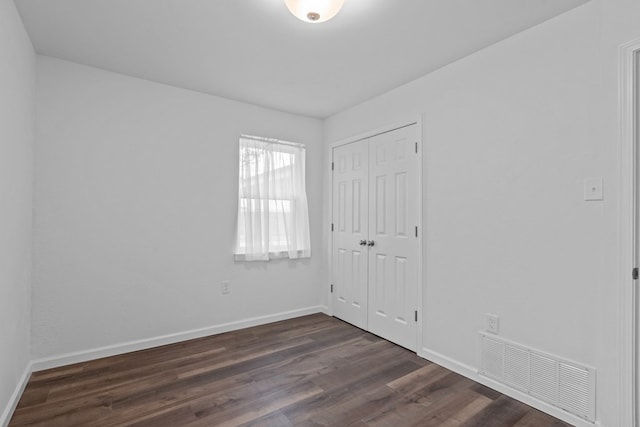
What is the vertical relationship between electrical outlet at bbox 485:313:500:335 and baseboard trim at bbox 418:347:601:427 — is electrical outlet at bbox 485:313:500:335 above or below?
above

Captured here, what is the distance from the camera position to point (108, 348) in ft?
9.31

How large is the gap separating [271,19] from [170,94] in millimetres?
1576

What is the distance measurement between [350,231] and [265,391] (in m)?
1.98

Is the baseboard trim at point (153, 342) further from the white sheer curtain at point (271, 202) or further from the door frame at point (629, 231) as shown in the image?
the door frame at point (629, 231)

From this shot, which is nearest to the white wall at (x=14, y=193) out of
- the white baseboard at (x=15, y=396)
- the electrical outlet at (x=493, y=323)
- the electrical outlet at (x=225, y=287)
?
the white baseboard at (x=15, y=396)

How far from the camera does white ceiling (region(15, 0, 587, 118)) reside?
200 cm

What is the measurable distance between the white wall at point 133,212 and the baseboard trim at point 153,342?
0.16ft

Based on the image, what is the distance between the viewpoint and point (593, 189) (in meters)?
1.89

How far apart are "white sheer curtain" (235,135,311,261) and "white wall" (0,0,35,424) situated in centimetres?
176

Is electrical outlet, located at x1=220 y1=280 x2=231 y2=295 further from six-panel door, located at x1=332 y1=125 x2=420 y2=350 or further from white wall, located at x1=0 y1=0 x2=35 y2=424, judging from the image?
white wall, located at x1=0 y1=0 x2=35 y2=424

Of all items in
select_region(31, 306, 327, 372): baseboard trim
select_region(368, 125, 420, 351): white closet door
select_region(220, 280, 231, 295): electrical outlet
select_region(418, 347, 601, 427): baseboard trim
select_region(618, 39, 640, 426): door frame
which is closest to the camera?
select_region(618, 39, 640, 426): door frame

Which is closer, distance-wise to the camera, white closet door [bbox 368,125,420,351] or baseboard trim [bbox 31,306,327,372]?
baseboard trim [bbox 31,306,327,372]

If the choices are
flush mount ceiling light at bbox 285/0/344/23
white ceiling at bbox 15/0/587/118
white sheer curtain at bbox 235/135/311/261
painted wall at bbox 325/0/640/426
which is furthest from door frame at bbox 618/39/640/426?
white sheer curtain at bbox 235/135/311/261

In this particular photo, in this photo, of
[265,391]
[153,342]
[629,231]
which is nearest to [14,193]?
[153,342]
